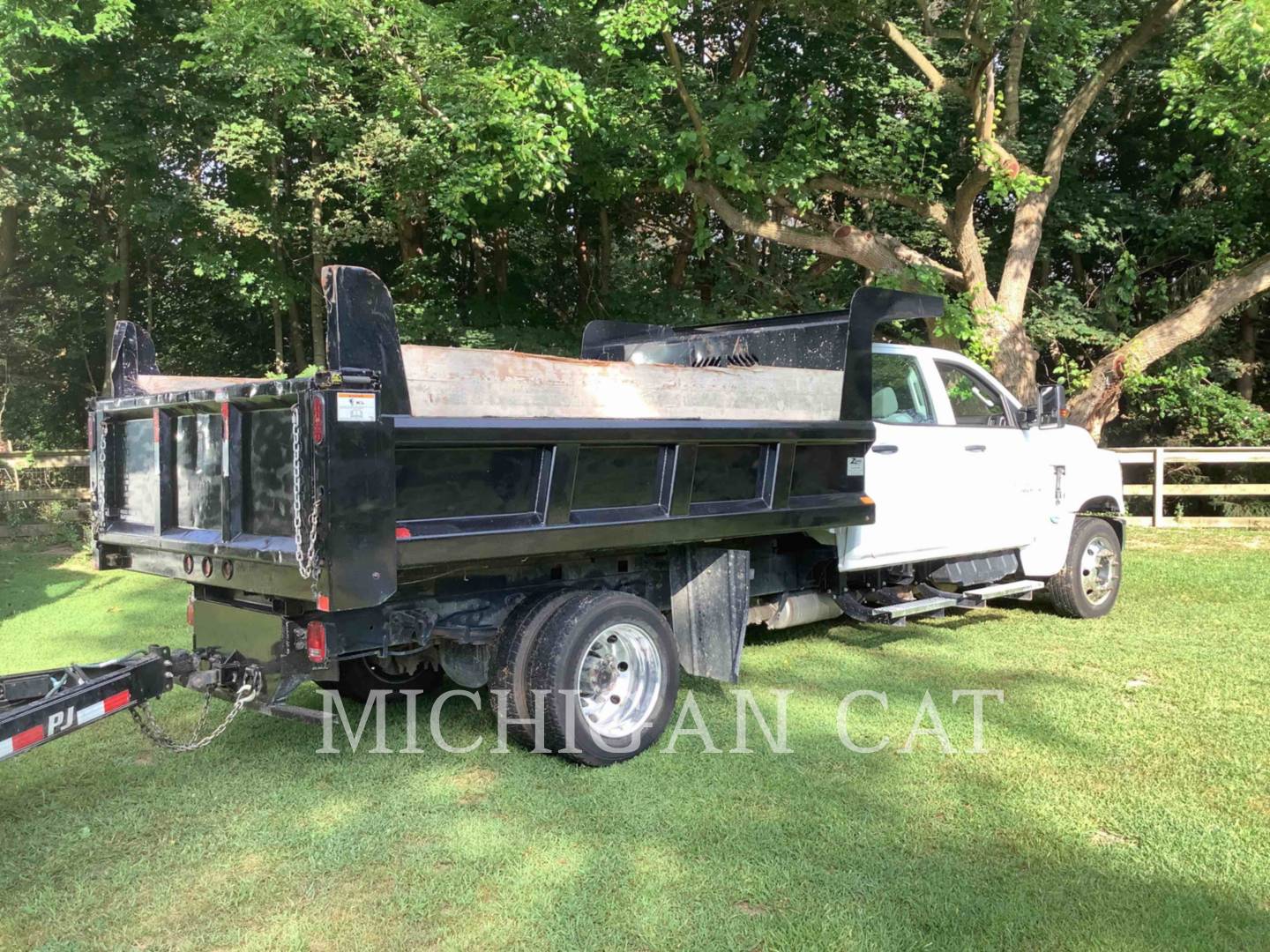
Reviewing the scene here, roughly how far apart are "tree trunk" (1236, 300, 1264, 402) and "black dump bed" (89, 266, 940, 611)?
13.8m

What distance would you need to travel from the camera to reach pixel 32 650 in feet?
23.4

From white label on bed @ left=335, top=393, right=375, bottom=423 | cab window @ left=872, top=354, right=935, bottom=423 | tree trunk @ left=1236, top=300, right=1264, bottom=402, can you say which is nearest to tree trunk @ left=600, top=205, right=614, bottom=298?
tree trunk @ left=1236, top=300, right=1264, bottom=402

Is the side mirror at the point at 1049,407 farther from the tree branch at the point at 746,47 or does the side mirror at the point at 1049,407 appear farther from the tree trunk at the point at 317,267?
the tree trunk at the point at 317,267

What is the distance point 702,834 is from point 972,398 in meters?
4.42

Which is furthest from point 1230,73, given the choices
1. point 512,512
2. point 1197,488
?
point 512,512

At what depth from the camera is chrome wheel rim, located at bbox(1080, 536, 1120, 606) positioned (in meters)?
8.02

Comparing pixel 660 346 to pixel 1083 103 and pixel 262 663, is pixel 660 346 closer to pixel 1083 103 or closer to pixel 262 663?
pixel 262 663

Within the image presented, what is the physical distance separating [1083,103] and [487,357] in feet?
37.7

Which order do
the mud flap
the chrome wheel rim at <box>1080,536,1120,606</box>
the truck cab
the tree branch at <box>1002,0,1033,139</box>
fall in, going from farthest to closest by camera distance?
1. the tree branch at <box>1002,0,1033,139</box>
2. the chrome wheel rim at <box>1080,536,1120,606</box>
3. the truck cab
4. the mud flap

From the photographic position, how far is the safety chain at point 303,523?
3.68 metres

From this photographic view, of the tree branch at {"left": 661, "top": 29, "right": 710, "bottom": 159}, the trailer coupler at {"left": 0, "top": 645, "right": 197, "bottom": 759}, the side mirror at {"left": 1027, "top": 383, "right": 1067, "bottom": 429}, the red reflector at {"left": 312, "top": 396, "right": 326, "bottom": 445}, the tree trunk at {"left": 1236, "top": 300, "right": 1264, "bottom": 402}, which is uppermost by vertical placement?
the tree branch at {"left": 661, "top": 29, "right": 710, "bottom": 159}

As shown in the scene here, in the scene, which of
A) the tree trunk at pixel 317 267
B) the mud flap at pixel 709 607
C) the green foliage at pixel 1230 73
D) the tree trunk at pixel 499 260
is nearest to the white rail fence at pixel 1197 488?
the green foliage at pixel 1230 73

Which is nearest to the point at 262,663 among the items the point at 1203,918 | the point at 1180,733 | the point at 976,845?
the point at 976,845

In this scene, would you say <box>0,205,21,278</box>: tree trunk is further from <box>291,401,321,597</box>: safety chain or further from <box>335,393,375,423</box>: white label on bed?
<box>335,393,375,423</box>: white label on bed
